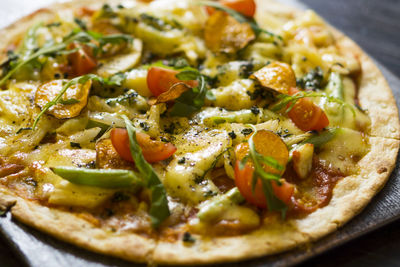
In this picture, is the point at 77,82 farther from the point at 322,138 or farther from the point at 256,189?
the point at 322,138

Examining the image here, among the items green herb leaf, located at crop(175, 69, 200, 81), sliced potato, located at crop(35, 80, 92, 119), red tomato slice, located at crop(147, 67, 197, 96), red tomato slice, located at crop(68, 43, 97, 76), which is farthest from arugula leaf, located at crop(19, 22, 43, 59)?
green herb leaf, located at crop(175, 69, 200, 81)

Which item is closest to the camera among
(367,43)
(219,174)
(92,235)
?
(92,235)

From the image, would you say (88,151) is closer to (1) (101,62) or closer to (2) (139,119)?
(2) (139,119)

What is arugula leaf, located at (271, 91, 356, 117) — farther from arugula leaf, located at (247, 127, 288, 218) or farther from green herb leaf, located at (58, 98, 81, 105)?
green herb leaf, located at (58, 98, 81, 105)

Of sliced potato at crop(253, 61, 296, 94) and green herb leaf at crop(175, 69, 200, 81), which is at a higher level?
green herb leaf at crop(175, 69, 200, 81)

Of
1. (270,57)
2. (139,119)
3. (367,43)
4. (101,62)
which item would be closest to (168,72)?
(139,119)

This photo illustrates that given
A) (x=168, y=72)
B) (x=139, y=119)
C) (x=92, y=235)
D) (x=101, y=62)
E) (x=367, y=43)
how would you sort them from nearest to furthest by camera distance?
(x=92, y=235), (x=139, y=119), (x=168, y=72), (x=101, y=62), (x=367, y=43)

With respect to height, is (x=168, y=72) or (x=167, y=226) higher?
(x=168, y=72)
